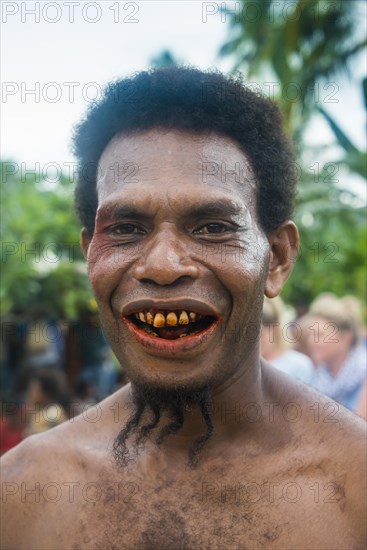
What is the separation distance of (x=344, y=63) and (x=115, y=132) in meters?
14.0

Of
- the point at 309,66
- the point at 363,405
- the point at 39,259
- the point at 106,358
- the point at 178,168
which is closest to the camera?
the point at 178,168

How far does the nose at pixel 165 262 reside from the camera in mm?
1871

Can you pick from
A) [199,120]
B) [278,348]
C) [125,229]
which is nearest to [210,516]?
[125,229]

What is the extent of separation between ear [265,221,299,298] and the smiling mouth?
1.06 feet

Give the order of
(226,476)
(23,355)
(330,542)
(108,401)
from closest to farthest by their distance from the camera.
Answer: (330,542)
(226,476)
(108,401)
(23,355)

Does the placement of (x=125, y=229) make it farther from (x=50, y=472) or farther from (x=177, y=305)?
(x=50, y=472)

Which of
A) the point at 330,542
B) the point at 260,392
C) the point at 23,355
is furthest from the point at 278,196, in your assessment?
the point at 23,355

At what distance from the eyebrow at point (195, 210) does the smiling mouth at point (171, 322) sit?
268 millimetres

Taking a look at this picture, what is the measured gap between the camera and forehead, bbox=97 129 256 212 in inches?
78.3

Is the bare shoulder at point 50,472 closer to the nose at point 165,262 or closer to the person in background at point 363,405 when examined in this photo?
the nose at point 165,262

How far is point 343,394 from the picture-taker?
15.4ft

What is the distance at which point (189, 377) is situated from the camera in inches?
75.9

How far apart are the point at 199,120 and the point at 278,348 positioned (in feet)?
10.7

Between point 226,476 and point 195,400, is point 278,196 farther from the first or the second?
point 226,476
